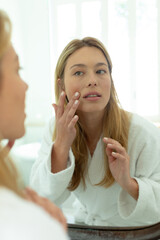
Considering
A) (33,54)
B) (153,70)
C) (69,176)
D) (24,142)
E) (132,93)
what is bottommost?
(24,142)

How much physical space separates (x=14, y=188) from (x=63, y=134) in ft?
1.02

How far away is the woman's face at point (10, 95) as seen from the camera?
254mm

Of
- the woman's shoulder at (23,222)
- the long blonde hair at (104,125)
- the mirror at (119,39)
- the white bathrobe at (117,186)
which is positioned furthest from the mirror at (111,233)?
the mirror at (119,39)

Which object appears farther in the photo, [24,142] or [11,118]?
[24,142]

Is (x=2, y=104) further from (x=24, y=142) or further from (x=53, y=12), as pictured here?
(x=53, y=12)

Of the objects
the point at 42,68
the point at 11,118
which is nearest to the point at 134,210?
the point at 11,118

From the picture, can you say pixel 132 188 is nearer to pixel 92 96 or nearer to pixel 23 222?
pixel 92 96

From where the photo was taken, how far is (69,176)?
546 millimetres

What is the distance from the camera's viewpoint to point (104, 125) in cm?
62

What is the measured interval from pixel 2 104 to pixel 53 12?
1.42 meters

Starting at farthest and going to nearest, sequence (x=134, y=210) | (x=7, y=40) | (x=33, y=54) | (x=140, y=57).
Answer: (x=33, y=54) → (x=140, y=57) → (x=134, y=210) → (x=7, y=40)

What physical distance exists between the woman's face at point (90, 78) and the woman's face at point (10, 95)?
267 mm

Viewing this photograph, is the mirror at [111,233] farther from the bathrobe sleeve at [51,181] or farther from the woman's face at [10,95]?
the woman's face at [10,95]

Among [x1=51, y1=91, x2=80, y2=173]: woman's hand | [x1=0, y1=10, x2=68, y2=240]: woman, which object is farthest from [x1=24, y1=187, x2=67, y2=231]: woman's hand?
[x1=51, y1=91, x2=80, y2=173]: woman's hand
